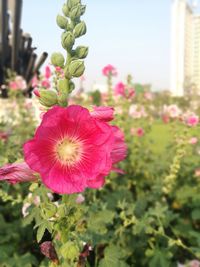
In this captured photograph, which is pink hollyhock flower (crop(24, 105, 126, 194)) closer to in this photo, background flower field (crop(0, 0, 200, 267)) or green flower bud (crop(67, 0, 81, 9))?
background flower field (crop(0, 0, 200, 267))

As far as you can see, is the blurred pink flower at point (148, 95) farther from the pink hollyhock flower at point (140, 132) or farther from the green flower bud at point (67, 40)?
the green flower bud at point (67, 40)

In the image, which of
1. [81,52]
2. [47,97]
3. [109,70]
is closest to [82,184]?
[47,97]

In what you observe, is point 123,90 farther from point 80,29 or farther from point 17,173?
point 17,173

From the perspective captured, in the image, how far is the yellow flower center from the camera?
1.10m

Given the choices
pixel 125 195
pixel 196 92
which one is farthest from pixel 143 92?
pixel 125 195

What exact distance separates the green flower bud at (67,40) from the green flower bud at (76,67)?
70 mm

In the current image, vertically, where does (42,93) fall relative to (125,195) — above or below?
above

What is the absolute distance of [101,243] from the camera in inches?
83.8

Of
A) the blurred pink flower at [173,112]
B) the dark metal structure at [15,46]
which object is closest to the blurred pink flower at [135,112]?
the blurred pink flower at [173,112]

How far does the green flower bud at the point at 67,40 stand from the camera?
1.17 meters

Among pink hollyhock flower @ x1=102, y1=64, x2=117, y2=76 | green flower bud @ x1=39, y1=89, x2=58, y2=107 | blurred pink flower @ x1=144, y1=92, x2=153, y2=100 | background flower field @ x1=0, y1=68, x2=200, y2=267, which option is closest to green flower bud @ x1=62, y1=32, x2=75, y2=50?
green flower bud @ x1=39, y1=89, x2=58, y2=107

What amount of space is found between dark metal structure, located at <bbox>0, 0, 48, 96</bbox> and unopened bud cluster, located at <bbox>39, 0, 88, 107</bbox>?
648 centimetres

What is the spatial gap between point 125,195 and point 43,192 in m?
1.60

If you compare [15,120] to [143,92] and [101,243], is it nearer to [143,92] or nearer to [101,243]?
[143,92]
